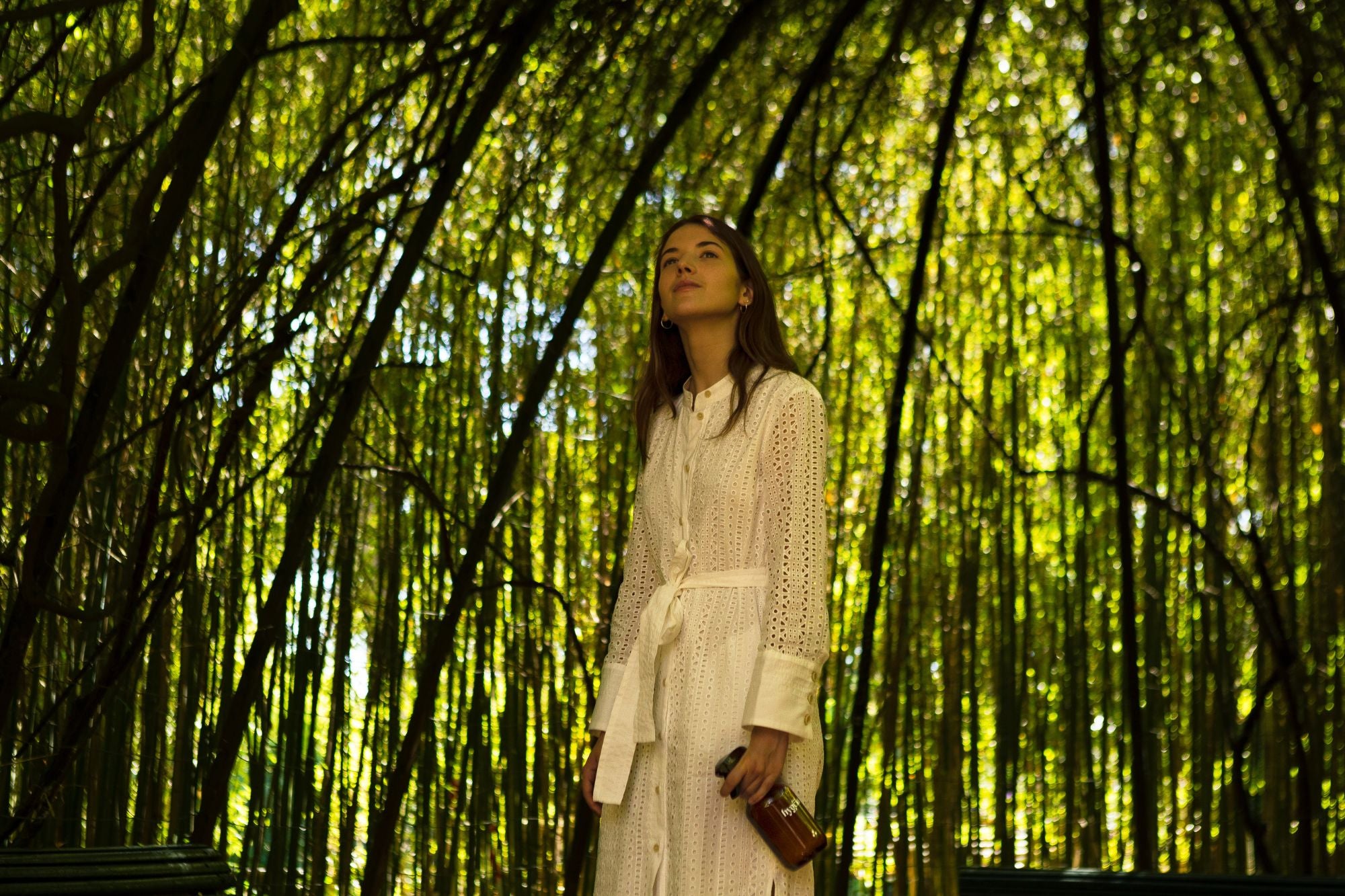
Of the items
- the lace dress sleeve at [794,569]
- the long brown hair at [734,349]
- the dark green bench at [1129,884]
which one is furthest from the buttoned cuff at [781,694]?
the dark green bench at [1129,884]

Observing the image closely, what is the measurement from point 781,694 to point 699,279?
24.8 inches

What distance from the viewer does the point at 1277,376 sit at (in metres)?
3.79

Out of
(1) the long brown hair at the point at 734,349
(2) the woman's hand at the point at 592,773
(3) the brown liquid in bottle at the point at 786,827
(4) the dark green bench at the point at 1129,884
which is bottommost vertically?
(4) the dark green bench at the point at 1129,884

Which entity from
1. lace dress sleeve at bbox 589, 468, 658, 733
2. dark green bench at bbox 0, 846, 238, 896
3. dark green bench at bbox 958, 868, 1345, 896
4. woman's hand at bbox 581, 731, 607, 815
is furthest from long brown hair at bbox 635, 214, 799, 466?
dark green bench at bbox 958, 868, 1345, 896

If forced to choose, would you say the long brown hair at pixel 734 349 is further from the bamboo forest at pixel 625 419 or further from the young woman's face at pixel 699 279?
the bamboo forest at pixel 625 419

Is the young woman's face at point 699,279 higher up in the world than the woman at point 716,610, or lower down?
higher up

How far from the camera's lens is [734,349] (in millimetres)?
2264

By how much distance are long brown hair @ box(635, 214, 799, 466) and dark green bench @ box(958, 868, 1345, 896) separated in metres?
1.01

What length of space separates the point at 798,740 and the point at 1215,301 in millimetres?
2438

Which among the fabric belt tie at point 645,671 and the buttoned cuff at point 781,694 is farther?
the fabric belt tie at point 645,671

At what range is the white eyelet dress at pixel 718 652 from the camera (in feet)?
6.52

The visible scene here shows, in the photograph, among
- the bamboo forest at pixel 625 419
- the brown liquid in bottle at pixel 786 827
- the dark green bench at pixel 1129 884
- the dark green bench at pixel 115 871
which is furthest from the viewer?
the bamboo forest at pixel 625 419

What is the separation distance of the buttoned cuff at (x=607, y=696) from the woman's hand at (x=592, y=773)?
0.04 feet

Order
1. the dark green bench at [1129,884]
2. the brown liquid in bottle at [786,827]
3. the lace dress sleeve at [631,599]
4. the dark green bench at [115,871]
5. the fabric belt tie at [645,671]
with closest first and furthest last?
the dark green bench at [115,871]
the brown liquid in bottle at [786,827]
the fabric belt tie at [645,671]
the lace dress sleeve at [631,599]
the dark green bench at [1129,884]
